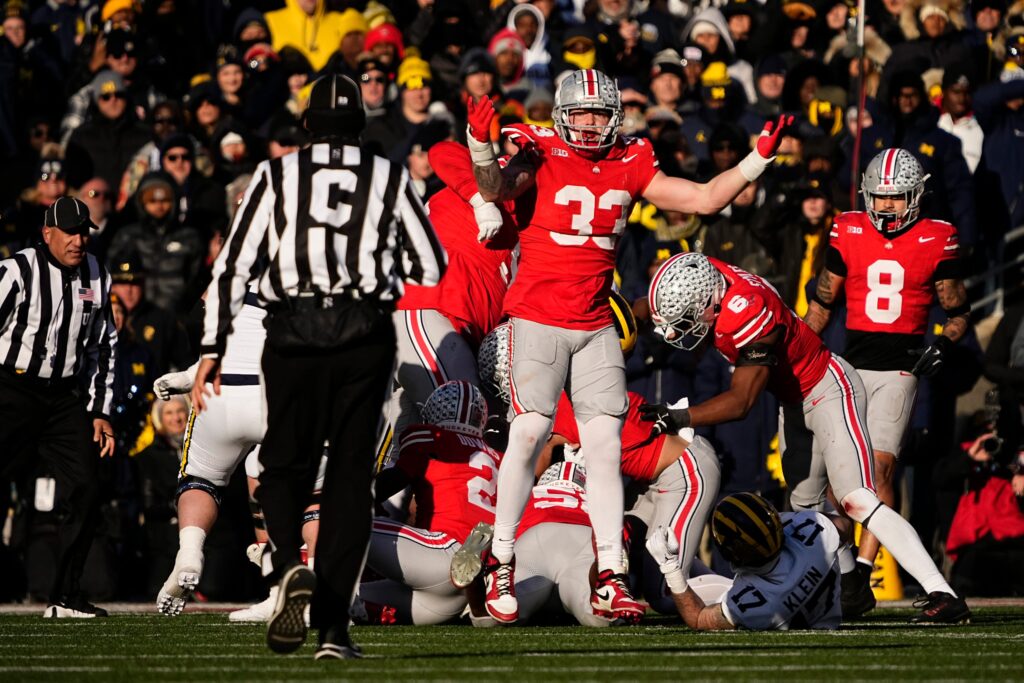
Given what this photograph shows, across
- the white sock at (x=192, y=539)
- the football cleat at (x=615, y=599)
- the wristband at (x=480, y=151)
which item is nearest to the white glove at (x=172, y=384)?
the white sock at (x=192, y=539)

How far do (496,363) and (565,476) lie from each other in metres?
0.90

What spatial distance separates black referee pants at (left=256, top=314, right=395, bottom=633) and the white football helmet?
286cm

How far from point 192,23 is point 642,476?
9.52 meters

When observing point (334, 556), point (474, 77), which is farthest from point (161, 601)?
point (474, 77)

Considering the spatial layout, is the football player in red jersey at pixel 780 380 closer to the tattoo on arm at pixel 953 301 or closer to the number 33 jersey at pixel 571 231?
the number 33 jersey at pixel 571 231

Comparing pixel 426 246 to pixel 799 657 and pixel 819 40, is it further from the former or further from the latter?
pixel 819 40

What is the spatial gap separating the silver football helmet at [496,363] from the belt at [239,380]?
164 cm

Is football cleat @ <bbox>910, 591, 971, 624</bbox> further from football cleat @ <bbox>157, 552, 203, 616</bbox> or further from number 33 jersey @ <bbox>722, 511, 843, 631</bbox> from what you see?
football cleat @ <bbox>157, 552, 203, 616</bbox>

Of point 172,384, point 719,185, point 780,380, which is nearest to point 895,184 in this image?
point 780,380

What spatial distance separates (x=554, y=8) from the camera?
633 inches

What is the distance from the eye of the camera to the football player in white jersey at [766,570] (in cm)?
733

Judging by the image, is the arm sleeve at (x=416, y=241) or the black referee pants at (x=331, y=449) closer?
the black referee pants at (x=331, y=449)

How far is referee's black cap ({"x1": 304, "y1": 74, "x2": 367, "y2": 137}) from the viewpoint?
6094mm

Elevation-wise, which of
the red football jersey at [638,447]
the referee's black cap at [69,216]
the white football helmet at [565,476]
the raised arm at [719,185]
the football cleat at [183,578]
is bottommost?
the football cleat at [183,578]
